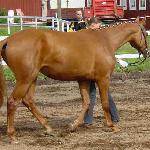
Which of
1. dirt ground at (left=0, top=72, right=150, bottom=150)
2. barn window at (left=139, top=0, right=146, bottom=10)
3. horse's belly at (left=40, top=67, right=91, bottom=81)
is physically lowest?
dirt ground at (left=0, top=72, right=150, bottom=150)

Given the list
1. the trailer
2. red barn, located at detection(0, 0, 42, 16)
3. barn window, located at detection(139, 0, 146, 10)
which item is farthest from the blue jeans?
barn window, located at detection(139, 0, 146, 10)

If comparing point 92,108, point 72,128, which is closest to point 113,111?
point 92,108

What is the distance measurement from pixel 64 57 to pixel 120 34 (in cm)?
126

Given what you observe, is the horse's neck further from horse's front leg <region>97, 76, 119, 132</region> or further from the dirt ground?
the dirt ground

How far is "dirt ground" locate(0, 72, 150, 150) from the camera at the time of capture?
7734mm

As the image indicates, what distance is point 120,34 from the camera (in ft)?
29.4

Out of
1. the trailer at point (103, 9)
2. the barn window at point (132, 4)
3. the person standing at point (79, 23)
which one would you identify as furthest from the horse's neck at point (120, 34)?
the barn window at point (132, 4)

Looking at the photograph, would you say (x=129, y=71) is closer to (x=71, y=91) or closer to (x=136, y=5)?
(x=71, y=91)

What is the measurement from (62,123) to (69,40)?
5.73 feet

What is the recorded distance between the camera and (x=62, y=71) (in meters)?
8.27

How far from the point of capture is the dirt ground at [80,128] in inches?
305

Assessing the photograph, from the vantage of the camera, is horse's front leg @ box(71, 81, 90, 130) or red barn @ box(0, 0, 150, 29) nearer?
horse's front leg @ box(71, 81, 90, 130)

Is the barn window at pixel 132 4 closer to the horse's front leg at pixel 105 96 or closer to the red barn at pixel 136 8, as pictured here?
the red barn at pixel 136 8

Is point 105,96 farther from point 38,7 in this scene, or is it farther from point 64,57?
point 38,7
